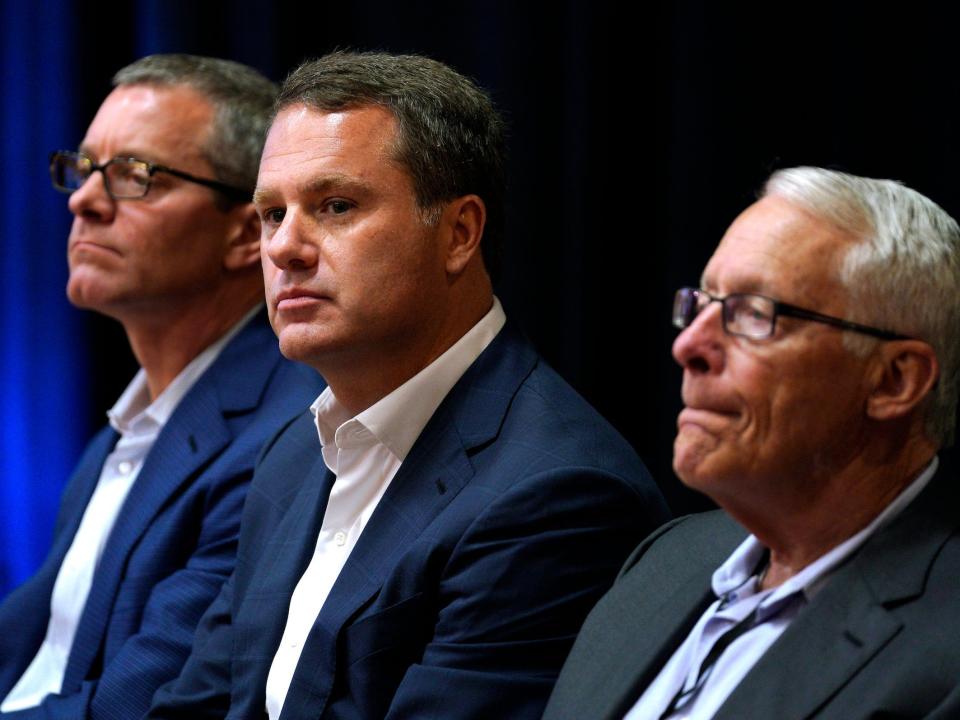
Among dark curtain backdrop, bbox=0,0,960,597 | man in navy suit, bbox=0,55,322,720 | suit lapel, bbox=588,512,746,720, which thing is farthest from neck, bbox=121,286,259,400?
suit lapel, bbox=588,512,746,720

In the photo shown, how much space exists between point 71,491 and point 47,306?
90 cm

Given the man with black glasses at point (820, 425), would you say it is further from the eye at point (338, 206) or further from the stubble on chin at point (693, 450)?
the eye at point (338, 206)

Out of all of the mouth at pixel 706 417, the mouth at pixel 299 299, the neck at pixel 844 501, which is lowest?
the neck at pixel 844 501

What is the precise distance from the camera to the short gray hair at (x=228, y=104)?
2939 mm

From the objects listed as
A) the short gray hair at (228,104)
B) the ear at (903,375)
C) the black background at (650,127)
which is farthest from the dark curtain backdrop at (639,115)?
the ear at (903,375)

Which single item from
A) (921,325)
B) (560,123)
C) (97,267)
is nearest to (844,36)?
(560,123)


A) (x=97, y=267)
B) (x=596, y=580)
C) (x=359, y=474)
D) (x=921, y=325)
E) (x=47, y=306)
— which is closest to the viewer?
(x=921, y=325)

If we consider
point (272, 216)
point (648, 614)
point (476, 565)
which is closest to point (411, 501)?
point (476, 565)

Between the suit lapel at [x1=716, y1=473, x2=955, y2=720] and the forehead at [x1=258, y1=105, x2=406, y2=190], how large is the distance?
0.93 m

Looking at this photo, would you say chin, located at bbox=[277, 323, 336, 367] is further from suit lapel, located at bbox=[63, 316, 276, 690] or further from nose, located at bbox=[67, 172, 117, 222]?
nose, located at bbox=[67, 172, 117, 222]

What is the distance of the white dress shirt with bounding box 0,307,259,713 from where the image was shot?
280 centimetres

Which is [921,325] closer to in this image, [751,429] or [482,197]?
[751,429]

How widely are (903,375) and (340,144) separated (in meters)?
0.93

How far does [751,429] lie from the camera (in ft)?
5.34
